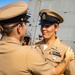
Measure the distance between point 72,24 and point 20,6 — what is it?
5.15m

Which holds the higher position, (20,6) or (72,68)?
(20,6)

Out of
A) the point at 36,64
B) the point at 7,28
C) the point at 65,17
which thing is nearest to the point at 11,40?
the point at 7,28

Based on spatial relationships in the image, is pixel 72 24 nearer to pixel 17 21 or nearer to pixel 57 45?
pixel 57 45

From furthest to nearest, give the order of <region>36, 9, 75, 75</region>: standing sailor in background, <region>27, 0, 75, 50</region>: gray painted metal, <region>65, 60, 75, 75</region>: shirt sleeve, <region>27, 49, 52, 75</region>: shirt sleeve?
<region>27, 0, 75, 50</region>: gray painted metal → <region>36, 9, 75, 75</region>: standing sailor in background → <region>65, 60, 75, 75</region>: shirt sleeve → <region>27, 49, 52, 75</region>: shirt sleeve

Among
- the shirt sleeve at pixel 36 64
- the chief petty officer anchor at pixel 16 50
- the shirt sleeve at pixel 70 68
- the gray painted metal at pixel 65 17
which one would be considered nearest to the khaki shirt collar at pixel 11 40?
the chief petty officer anchor at pixel 16 50

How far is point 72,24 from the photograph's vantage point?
7.02m

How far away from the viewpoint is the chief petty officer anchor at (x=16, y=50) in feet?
6.08

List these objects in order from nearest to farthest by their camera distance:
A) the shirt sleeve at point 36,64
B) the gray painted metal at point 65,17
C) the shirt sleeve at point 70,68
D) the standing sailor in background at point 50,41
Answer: the shirt sleeve at point 36,64 < the shirt sleeve at point 70,68 < the standing sailor in background at point 50,41 < the gray painted metal at point 65,17

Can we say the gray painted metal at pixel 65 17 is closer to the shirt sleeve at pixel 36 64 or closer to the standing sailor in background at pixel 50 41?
the standing sailor in background at pixel 50 41

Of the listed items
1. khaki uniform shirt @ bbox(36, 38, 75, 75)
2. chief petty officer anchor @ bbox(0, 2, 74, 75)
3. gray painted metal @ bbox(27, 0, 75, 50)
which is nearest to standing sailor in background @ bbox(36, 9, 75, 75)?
khaki uniform shirt @ bbox(36, 38, 75, 75)

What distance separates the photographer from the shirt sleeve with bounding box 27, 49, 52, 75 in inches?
72.7

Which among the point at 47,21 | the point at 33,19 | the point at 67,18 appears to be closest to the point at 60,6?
the point at 67,18

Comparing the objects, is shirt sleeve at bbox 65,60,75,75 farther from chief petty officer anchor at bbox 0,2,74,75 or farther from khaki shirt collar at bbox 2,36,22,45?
khaki shirt collar at bbox 2,36,22,45

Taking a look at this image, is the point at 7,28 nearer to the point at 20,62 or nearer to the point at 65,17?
the point at 20,62
